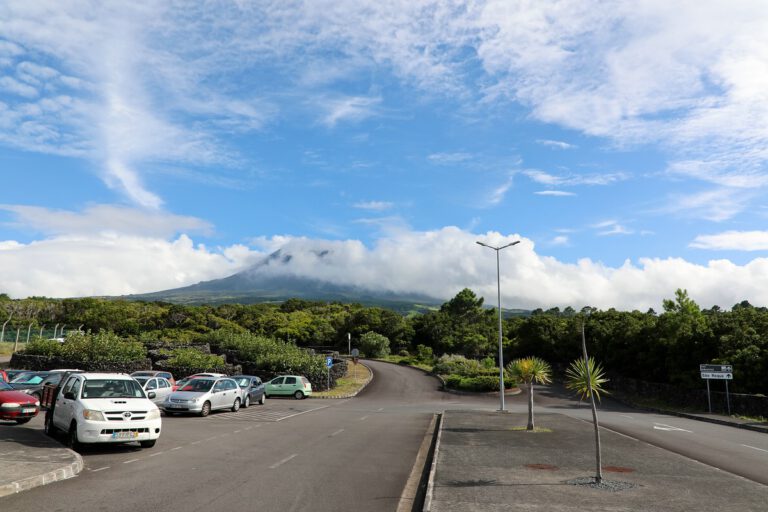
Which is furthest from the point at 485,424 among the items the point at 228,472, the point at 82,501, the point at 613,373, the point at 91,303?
the point at 91,303

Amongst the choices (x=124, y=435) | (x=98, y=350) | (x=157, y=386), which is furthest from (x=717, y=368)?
(x=98, y=350)

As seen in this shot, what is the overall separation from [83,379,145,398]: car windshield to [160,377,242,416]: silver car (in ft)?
28.5

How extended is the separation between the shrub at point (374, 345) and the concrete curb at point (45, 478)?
2845 inches

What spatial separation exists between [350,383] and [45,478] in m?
37.4

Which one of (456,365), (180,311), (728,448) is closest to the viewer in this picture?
(728,448)

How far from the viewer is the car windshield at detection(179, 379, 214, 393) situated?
23.8m

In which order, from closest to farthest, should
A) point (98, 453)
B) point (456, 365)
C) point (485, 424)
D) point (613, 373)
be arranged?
point (98, 453) < point (485, 424) < point (613, 373) < point (456, 365)

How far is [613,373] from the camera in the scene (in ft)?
163

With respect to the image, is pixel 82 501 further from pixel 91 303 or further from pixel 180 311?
pixel 91 303

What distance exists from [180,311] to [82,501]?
81.9 m

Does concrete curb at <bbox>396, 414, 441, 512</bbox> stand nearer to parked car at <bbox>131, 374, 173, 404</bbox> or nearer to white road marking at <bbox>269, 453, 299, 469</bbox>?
white road marking at <bbox>269, 453, 299, 469</bbox>

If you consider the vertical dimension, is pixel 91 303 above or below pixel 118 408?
above

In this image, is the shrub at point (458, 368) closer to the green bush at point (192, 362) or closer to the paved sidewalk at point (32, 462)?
the green bush at point (192, 362)

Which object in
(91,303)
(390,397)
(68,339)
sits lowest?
(390,397)
